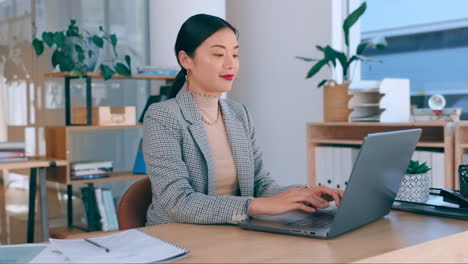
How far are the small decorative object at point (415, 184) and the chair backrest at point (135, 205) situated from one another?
82 cm

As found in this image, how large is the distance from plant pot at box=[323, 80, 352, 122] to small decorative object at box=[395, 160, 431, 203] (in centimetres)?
201

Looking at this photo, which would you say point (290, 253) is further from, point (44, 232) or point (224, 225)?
point (44, 232)

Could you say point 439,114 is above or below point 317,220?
above

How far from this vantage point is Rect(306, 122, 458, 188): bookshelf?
321 cm

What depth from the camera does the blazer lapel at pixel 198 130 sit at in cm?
186

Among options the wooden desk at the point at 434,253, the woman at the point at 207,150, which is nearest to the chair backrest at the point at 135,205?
the woman at the point at 207,150

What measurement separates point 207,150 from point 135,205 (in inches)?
11.6

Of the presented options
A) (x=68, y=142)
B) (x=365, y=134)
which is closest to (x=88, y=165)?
(x=68, y=142)

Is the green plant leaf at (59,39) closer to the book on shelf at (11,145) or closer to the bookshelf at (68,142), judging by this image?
the bookshelf at (68,142)

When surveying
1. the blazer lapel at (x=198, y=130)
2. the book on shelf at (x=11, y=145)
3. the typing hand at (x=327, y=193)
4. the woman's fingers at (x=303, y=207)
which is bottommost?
the woman's fingers at (x=303, y=207)

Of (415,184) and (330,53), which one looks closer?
(415,184)

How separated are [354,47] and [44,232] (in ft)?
8.63

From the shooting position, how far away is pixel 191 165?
184 cm

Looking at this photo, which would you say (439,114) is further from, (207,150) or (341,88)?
(207,150)
